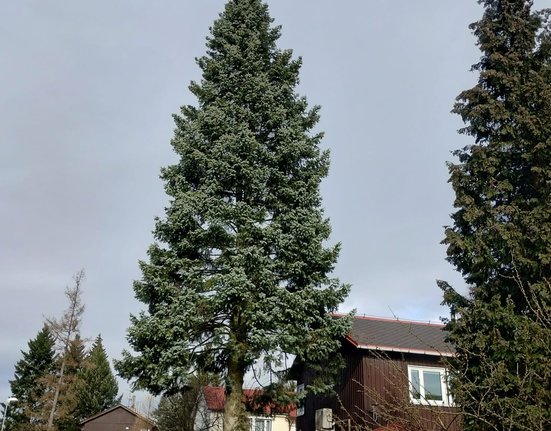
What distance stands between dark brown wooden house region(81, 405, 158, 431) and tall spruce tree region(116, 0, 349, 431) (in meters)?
34.8

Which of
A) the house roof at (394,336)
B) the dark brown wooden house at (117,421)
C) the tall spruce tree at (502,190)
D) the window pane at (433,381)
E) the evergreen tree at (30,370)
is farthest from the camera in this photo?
the evergreen tree at (30,370)

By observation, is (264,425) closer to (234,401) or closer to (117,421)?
(117,421)

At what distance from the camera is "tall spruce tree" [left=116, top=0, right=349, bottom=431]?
15.5 metres

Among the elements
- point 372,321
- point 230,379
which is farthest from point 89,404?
point 230,379

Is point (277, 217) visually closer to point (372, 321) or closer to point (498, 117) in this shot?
point (498, 117)

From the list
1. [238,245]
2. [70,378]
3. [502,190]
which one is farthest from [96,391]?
[502,190]

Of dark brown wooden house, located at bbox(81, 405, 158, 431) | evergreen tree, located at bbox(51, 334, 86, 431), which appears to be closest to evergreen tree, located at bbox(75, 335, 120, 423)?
dark brown wooden house, located at bbox(81, 405, 158, 431)

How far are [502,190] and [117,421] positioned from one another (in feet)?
141

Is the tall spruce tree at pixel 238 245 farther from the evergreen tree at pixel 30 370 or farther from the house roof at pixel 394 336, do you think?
the evergreen tree at pixel 30 370

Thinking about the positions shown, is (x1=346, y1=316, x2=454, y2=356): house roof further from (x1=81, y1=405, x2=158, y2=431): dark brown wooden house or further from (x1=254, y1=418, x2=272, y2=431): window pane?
Answer: (x1=81, y1=405, x2=158, y2=431): dark brown wooden house

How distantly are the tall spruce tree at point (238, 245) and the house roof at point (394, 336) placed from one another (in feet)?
15.8

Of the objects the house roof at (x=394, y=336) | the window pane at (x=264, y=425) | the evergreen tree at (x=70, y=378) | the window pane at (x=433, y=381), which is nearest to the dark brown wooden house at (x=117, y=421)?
the evergreen tree at (x=70, y=378)

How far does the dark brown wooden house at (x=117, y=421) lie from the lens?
47.5 metres

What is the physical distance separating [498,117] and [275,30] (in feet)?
29.8
